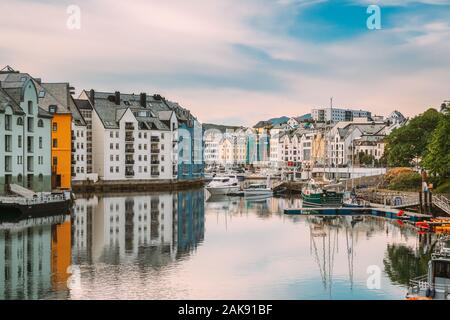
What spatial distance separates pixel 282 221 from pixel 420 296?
3675cm

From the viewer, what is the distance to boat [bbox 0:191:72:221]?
6141 cm

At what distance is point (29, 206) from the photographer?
2447 inches

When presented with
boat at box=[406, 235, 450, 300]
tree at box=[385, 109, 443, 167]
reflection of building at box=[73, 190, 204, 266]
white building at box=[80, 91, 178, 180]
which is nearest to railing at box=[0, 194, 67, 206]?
reflection of building at box=[73, 190, 204, 266]

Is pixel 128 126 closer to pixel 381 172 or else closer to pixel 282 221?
pixel 381 172

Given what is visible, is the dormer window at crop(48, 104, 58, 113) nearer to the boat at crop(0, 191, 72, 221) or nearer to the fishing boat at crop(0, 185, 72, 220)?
the fishing boat at crop(0, 185, 72, 220)

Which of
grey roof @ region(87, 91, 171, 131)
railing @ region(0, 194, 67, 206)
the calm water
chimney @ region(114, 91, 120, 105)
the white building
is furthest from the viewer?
chimney @ region(114, 91, 120, 105)

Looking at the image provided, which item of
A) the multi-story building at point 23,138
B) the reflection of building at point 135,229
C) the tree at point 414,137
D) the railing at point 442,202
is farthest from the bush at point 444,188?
the multi-story building at point 23,138

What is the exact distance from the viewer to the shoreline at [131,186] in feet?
339

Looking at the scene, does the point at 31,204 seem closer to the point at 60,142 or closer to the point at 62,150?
the point at 62,150

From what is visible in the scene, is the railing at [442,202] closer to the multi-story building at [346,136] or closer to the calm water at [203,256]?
the calm water at [203,256]

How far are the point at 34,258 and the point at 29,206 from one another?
2350cm

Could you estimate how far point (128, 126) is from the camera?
115 meters

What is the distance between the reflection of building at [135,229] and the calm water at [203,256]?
0.08 m

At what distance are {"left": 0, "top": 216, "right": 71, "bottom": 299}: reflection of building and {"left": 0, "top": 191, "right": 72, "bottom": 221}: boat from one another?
455 cm
